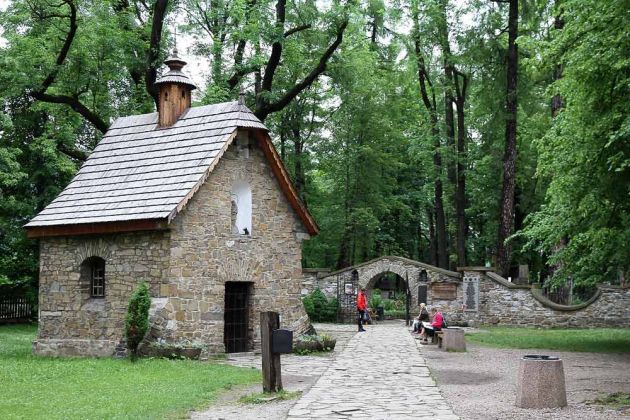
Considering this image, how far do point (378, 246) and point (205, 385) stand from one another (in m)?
30.1

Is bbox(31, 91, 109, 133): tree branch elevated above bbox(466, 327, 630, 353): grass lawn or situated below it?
above

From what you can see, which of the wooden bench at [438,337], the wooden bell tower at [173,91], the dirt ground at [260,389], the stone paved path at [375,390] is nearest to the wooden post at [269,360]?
the dirt ground at [260,389]

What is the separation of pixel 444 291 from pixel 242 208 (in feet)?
42.8

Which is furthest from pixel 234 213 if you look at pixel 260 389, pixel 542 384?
pixel 542 384

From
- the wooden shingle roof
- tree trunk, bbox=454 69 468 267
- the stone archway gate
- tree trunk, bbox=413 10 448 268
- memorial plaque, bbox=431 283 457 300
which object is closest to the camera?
the wooden shingle roof

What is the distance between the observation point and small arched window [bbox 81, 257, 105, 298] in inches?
741

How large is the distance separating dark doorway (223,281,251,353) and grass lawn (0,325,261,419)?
2.69 metres

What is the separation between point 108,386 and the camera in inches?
498

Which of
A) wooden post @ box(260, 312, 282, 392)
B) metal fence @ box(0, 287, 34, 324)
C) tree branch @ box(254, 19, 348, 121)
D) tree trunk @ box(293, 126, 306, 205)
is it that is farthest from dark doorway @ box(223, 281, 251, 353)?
tree trunk @ box(293, 126, 306, 205)

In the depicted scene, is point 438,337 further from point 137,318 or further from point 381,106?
point 381,106

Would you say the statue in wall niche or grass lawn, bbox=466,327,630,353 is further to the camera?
grass lawn, bbox=466,327,630,353

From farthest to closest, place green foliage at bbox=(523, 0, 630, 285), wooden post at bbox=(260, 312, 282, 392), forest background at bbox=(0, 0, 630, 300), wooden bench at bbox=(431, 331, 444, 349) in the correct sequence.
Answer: wooden bench at bbox=(431, 331, 444, 349) < forest background at bbox=(0, 0, 630, 300) < green foliage at bbox=(523, 0, 630, 285) < wooden post at bbox=(260, 312, 282, 392)

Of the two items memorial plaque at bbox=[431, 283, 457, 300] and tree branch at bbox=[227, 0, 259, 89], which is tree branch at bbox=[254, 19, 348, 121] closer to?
tree branch at bbox=[227, 0, 259, 89]

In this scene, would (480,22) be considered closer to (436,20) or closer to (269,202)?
(436,20)
